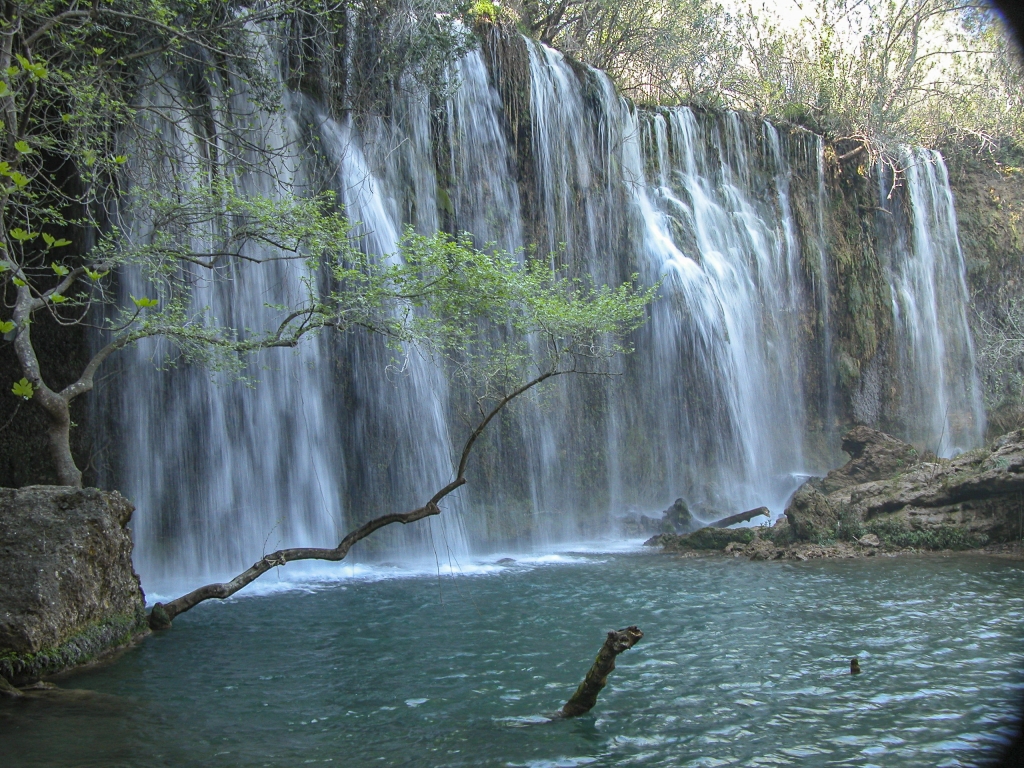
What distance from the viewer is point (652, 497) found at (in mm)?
21000

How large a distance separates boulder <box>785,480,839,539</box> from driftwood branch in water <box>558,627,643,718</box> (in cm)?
980

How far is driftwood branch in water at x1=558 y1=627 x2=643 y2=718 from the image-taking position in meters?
5.17

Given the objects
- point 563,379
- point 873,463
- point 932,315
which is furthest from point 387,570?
point 932,315

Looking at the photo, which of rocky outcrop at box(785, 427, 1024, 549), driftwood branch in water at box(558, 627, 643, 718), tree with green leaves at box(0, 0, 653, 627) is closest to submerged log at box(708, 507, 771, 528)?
rocky outcrop at box(785, 427, 1024, 549)

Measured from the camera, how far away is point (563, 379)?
19.8 metres

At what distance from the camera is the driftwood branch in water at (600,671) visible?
517 cm

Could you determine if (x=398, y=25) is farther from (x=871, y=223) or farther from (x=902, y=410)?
(x=902, y=410)

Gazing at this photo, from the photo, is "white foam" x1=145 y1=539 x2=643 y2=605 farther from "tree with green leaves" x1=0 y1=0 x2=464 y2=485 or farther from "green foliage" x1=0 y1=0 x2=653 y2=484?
"tree with green leaves" x1=0 y1=0 x2=464 y2=485

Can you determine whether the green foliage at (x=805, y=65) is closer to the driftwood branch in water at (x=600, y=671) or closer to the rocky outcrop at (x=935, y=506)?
the rocky outcrop at (x=935, y=506)

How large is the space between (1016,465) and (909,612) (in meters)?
5.90

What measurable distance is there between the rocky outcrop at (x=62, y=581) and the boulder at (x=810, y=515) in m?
11.3

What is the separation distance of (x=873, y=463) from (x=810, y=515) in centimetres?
378

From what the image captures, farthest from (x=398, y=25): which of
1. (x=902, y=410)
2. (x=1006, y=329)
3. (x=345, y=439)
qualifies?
(x=1006, y=329)

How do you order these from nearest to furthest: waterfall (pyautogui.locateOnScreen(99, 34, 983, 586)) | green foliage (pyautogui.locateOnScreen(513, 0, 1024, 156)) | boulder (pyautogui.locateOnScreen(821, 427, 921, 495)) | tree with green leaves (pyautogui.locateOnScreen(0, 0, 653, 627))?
1. tree with green leaves (pyautogui.locateOnScreen(0, 0, 653, 627))
2. waterfall (pyautogui.locateOnScreen(99, 34, 983, 586))
3. boulder (pyautogui.locateOnScreen(821, 427, 921, 495))
4. green foliage (pyautogui.locateOnScreen(513, 0, 1024, 156))
